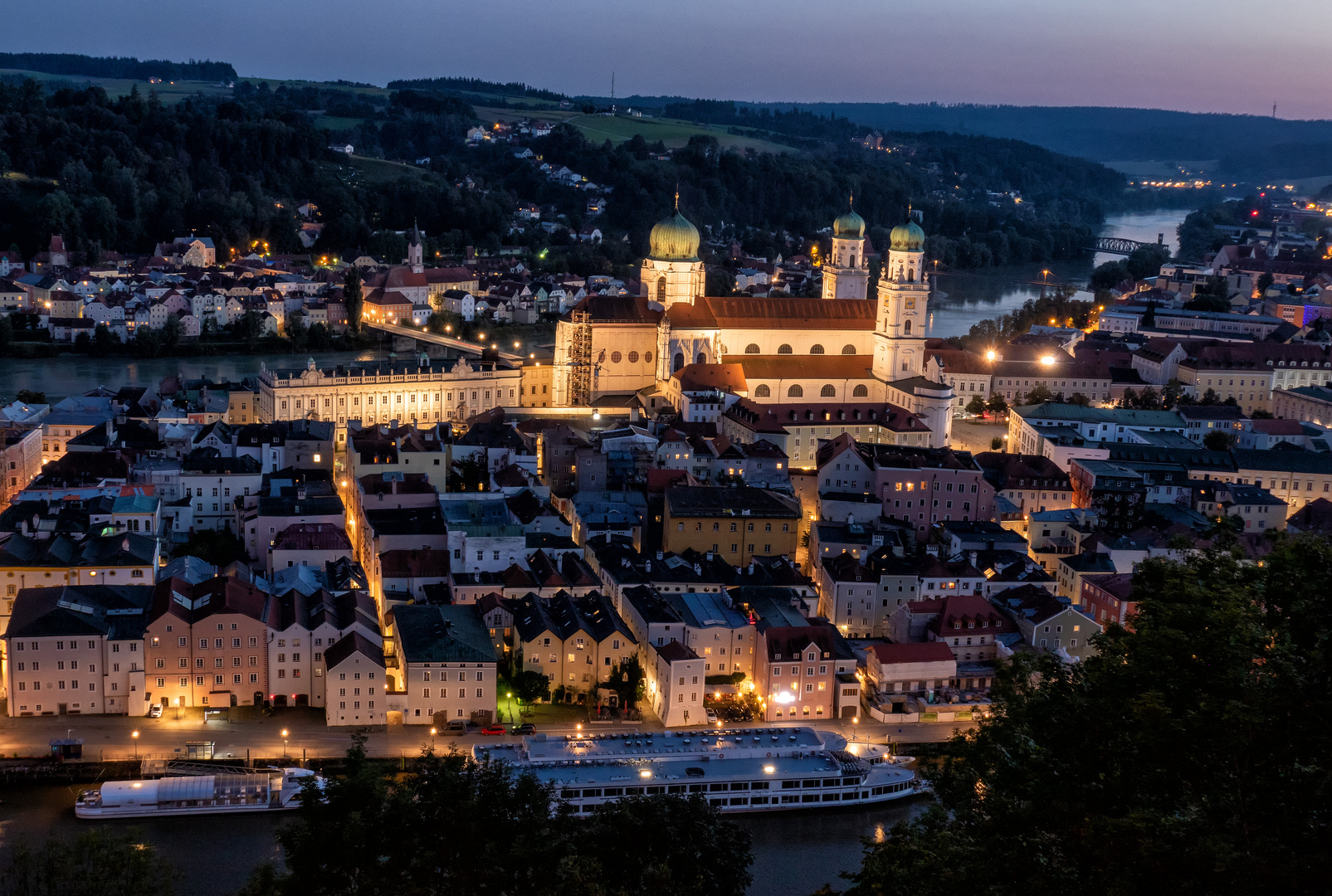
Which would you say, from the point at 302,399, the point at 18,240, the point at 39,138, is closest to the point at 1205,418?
the point at 302,399

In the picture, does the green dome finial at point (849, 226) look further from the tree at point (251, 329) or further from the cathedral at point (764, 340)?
the tree at point (251, 329)

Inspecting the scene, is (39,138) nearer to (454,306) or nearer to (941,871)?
(454,306)

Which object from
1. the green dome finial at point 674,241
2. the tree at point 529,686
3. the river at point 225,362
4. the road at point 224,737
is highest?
the green dome finial at point 674,241

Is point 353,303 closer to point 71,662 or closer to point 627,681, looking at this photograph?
point 71,662

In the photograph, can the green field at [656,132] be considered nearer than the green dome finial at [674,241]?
No

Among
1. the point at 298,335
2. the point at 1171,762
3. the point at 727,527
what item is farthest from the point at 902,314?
the point at 1171,762

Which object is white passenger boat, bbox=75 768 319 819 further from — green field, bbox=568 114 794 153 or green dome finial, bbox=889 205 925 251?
green field, bbox=568 114 794 153

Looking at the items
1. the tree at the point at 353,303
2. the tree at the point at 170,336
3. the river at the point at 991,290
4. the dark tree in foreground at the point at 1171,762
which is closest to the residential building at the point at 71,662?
the dark tree in foreground at the point at 1171,762
